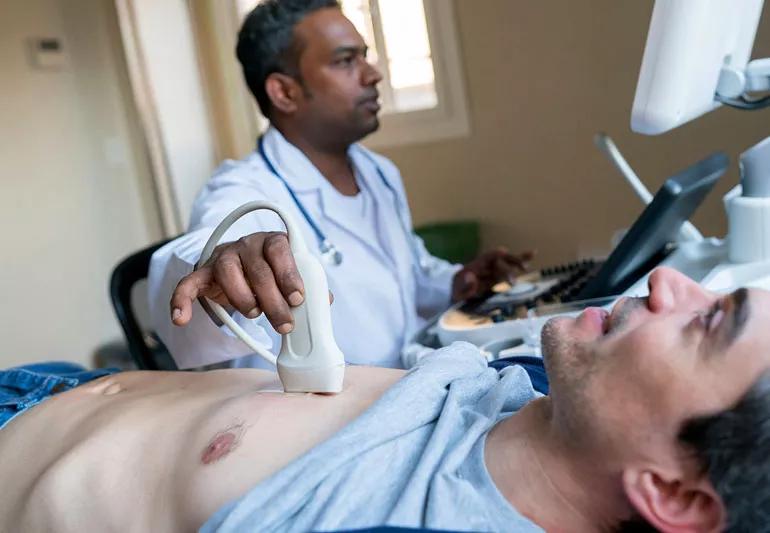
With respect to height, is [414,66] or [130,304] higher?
[414,66]

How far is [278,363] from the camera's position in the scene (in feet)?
2.95

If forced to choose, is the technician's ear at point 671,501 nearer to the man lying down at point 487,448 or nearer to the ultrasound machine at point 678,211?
the man lying down at point 487,448

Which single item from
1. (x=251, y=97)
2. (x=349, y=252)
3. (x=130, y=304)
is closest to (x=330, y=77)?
(x=349, y=252)

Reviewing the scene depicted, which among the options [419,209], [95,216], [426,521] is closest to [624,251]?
[426,521]

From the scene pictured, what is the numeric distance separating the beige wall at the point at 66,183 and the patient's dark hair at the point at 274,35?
41.7 inches

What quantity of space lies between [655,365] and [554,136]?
1651 mm

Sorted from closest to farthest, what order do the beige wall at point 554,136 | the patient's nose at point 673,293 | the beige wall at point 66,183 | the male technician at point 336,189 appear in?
the patient's nose at point 673,293
the male technician at point 336,189
the beige wall at point 554,136
the beige wall at point 66,183

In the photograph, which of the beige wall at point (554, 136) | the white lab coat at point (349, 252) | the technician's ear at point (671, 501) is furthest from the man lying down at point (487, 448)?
the beige wall at point (554, 136)

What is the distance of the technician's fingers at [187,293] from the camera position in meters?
0.86

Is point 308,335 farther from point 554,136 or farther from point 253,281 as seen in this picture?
point 554,136

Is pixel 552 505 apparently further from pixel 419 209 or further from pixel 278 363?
pixel 419 209

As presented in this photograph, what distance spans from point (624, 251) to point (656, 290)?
346 millimetres

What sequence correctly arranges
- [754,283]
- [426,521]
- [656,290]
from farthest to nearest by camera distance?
[754,283] → [656,290] → [426,521]

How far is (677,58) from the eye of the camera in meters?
0.88
